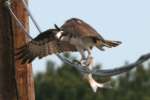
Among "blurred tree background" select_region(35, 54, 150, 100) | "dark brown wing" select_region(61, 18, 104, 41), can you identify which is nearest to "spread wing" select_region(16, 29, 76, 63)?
"dark brown wing" select_region(61, 18, 104, 41)

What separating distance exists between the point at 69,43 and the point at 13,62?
1.93ft

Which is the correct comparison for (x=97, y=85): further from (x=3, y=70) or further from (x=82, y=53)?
(x=3, y=70)

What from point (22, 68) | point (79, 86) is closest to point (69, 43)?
point (22, 68)

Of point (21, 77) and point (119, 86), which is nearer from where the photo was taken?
point (21, 77)

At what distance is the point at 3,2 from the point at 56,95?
32781mm

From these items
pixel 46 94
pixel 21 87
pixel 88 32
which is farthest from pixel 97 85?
pixel 46 94

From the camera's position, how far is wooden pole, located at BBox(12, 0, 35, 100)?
9492 millimetres

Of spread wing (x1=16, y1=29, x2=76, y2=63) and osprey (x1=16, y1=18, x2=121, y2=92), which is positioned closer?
osprey (x1=16, y1=18, x2=121, y2=92)

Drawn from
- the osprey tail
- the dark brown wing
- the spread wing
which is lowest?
the osprey tail

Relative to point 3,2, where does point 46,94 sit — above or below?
below

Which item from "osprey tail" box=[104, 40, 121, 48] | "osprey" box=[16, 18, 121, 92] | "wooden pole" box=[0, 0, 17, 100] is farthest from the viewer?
"wooden pole" box=[0, 0, 17, 100]

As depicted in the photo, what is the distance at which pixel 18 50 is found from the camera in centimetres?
959

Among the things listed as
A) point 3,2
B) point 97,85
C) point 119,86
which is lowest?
point 119,86

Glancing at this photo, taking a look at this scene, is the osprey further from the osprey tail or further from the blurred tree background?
the blurred tree background
